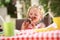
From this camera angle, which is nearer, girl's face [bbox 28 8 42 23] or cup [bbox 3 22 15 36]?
cup [bbox 3 22 15 36]

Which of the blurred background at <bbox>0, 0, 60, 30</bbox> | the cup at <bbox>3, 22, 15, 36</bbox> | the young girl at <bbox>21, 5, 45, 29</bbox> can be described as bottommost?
the cup at <bbox>3, 22, 15, 36</bbox>

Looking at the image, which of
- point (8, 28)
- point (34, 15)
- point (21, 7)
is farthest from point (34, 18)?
point (8, 28)

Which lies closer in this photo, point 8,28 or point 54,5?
point 8,28

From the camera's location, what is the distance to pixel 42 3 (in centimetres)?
163

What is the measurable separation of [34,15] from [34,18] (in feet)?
0.09

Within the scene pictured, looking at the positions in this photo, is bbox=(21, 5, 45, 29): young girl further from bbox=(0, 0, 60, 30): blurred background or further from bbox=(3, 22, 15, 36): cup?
bbox=(3, 22, 15, 36): cup

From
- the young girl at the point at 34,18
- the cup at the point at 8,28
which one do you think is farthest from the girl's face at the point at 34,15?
the cup at the point at 8,28

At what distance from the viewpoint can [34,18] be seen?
164 centimetres

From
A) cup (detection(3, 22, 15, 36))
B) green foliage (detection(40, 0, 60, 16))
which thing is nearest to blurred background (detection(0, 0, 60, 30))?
green foliage (detection(40, 0, 60, 16))

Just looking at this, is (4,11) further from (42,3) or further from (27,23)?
(42,3)

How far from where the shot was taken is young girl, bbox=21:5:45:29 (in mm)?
1625

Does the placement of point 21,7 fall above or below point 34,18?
above

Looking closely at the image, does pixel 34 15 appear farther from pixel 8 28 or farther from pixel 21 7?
pixel 8 28

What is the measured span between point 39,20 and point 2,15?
34cm
